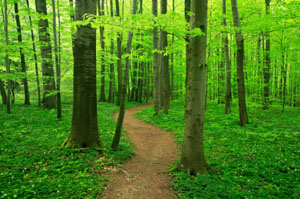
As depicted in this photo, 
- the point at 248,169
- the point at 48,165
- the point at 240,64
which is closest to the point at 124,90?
the point at 48,165

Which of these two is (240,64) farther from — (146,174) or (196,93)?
(146,174)

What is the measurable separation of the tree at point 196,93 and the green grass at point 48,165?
8.48ft

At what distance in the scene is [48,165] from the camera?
5145 millimetres

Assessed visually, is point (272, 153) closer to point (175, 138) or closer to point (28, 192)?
point (175, 138)

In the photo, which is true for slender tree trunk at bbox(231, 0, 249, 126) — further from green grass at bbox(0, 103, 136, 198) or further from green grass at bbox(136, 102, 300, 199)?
green grass at bbox(0, 103, 136, 198)

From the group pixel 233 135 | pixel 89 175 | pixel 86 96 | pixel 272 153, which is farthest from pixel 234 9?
pixel 89 175

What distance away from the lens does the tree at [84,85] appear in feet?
19.8

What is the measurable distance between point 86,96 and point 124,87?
1434 mm

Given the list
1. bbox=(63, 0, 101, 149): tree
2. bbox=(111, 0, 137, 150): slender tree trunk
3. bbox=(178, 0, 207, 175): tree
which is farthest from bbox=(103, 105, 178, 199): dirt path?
bbox=(63, 0, 101, 149): tree

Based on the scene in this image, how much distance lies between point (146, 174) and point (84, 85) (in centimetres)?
377

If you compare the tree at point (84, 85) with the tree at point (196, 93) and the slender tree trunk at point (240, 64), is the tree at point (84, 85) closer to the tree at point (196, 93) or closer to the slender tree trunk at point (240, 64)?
the tree at point (196, 93)

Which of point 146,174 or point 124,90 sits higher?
point 124,90

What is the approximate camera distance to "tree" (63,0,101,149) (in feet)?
19.8

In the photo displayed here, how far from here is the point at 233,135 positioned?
8.98 metres
